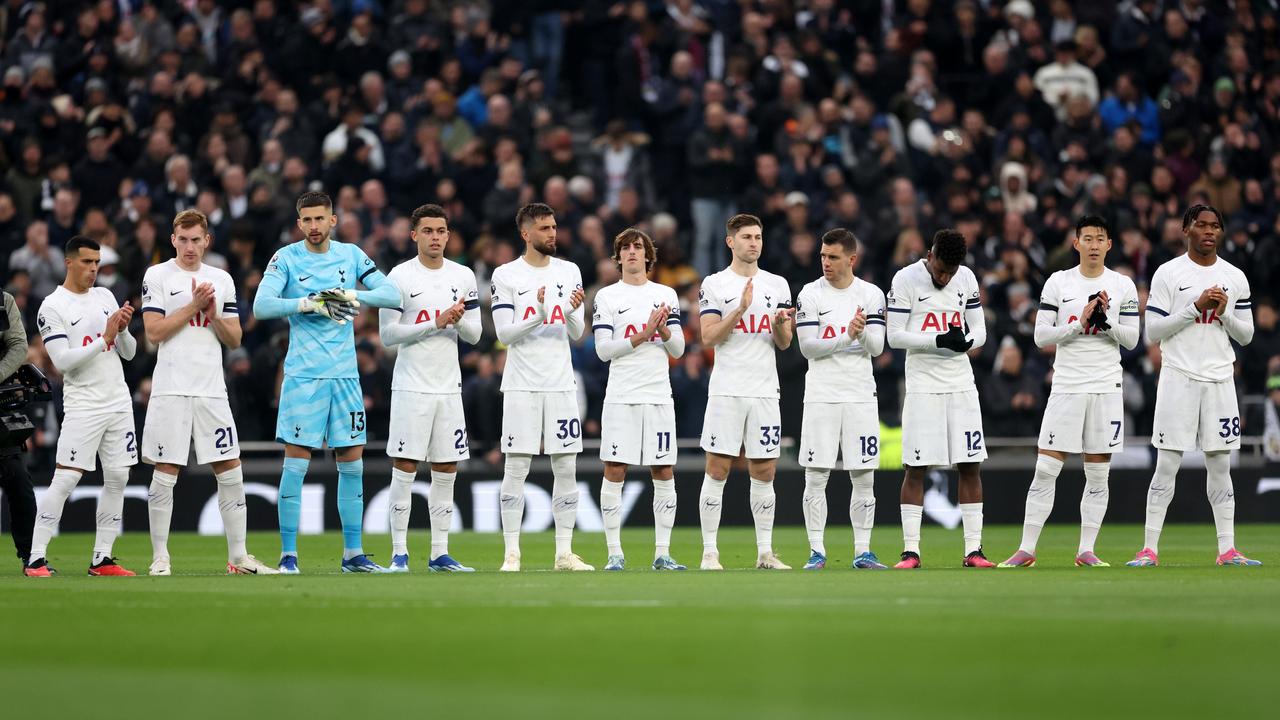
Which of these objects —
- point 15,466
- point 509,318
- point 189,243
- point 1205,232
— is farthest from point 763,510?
point 15,466

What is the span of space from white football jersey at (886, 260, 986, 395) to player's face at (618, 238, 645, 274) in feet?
7.10

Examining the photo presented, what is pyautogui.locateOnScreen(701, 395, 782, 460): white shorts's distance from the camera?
564 inches

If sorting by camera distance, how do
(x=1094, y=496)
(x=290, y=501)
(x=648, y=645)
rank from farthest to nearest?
(x=1094, y=496) → (x=290, y=501) → (x=648, y=645)

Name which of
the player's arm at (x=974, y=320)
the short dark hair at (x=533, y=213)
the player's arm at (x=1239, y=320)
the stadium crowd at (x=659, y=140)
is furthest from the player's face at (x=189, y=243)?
the player's arm at (x=1239, y=320)

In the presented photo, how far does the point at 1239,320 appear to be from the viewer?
1446 cm

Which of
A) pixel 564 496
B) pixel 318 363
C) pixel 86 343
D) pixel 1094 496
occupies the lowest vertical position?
pixel 564 496

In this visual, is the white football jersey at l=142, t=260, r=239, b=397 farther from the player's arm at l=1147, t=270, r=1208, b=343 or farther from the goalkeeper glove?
the player's arm at l=1147, t=270, r=1208, b=343

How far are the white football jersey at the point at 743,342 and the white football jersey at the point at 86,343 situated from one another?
4.95 metres

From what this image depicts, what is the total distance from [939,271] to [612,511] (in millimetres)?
3422

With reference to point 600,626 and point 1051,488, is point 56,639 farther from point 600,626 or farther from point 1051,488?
point 1051,488

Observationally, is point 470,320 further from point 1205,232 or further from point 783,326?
point 1205,232

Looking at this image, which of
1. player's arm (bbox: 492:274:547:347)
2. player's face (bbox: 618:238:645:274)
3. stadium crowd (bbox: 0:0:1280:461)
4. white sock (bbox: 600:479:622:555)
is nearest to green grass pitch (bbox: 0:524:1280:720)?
white sock (bbox: 600:479:622:555)

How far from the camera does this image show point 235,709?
6363mm

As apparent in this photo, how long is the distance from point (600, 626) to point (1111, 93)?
20627mm
